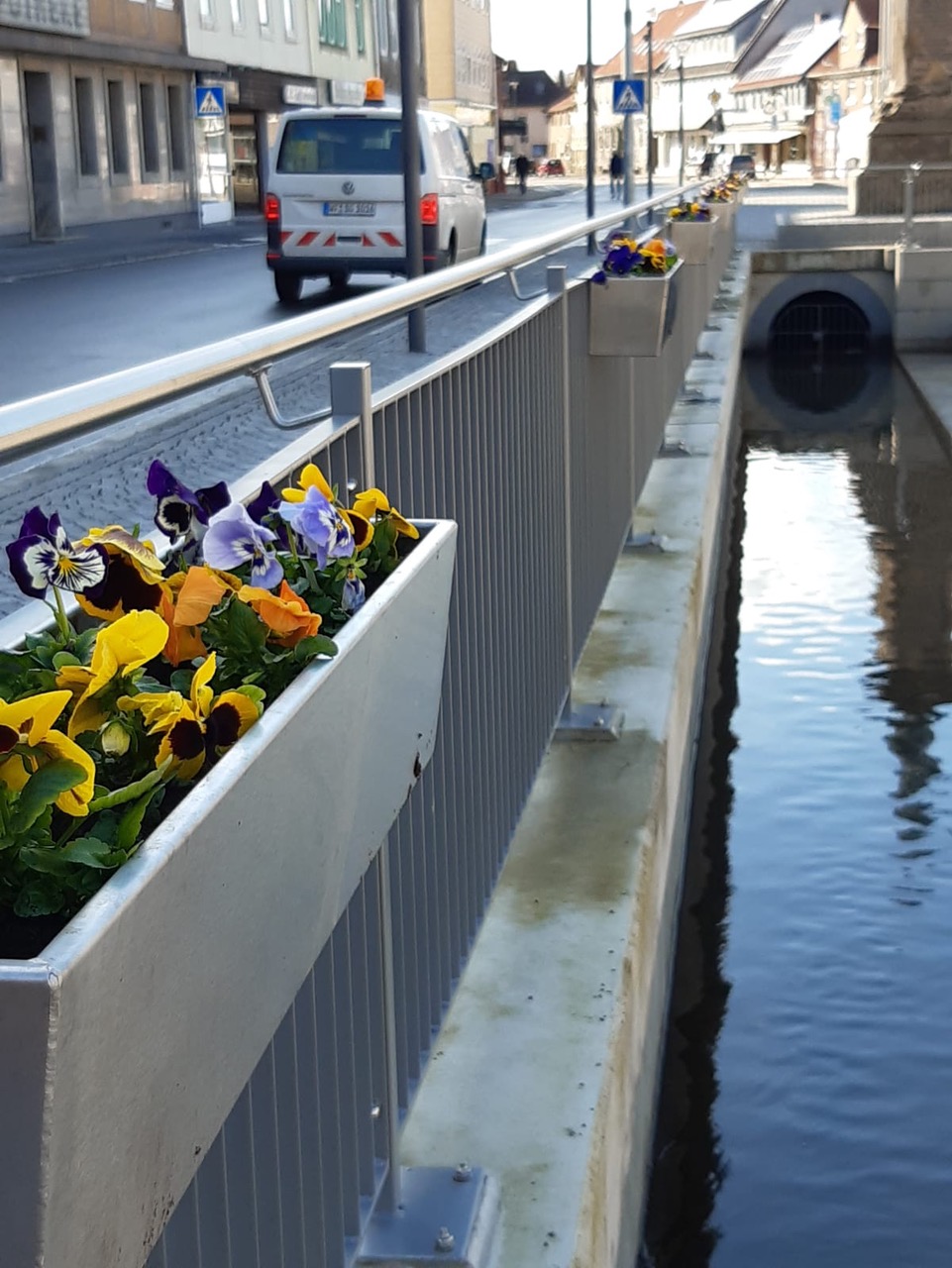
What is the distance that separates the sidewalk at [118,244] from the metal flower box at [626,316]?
1997 cm

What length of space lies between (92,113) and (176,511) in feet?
125

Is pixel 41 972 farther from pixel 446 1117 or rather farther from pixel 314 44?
pixel 314 44

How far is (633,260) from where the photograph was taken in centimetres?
688

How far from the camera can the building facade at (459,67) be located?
281ft

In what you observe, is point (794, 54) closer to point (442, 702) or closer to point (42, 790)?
point (442, 702)

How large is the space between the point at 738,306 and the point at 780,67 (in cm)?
9984

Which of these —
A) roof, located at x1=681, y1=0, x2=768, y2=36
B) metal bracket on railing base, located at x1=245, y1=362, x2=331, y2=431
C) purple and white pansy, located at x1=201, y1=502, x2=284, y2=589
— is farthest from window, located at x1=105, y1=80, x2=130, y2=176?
roof, located at x1=681, y1=0, x2=768, y2=36

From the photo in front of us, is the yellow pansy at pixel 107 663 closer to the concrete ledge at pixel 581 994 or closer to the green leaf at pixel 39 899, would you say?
the green leaf at pixel 39 899

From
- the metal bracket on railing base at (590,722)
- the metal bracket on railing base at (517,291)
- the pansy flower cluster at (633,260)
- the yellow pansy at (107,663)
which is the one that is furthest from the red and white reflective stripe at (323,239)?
the yellow pansy at (107,663)

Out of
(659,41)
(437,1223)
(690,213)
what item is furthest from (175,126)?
(659,41)

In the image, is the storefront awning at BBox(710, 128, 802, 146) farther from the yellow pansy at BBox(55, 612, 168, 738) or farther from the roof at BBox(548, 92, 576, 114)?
the yellow pansy at BBox(55, 612, 168, 738)

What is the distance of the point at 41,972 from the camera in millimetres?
1071

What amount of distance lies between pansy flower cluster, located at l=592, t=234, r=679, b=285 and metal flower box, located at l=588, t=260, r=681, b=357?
0.24 m

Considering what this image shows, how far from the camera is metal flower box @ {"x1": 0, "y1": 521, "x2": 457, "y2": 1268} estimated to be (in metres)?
1.08
